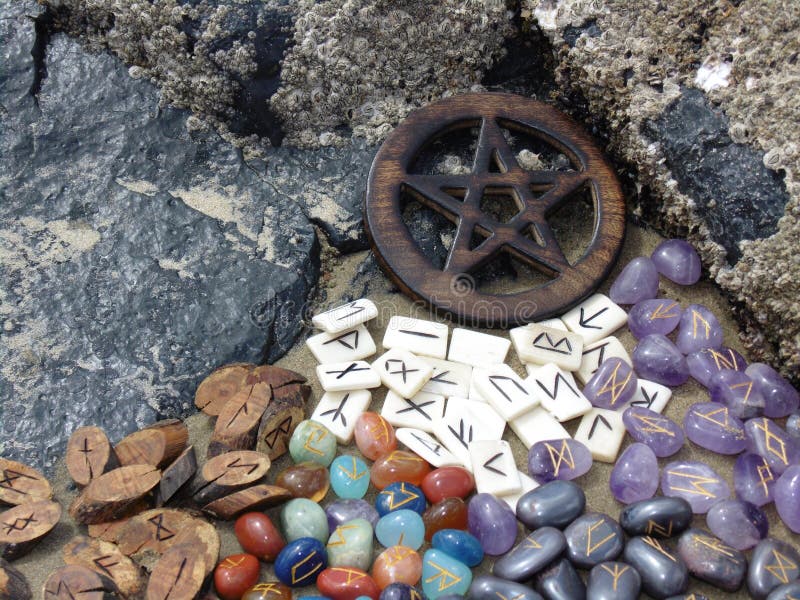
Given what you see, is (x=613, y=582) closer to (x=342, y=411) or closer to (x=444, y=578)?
(x=444, y=578)

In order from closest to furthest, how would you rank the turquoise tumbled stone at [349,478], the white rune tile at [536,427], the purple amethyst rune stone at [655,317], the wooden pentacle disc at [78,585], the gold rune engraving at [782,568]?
the wooden pentacle disc at [78,585], the gold rune engraving at [782,568], the turquoise tumbled stone at [349,478], the white rune tile at [536,427], the purple amethyst rune stone at [655,317]

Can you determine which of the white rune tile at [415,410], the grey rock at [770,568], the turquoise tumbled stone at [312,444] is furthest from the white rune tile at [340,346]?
the grey rock at [770,568]

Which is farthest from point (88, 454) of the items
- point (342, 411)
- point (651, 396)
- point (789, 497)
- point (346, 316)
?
point (789, 497)

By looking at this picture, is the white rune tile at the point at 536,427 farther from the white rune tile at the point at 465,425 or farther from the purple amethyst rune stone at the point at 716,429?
the purple amethyst rune stone at the point at 716,429

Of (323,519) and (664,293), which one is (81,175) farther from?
(664,293)

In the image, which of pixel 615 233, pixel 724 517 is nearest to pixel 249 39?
pixel 615 233
